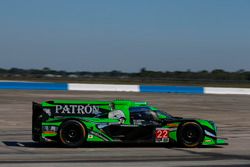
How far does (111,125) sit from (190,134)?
191cm

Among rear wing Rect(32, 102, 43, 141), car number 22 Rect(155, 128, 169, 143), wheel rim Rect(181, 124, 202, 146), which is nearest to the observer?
rear wing Rect(32, 102, 43, 141)

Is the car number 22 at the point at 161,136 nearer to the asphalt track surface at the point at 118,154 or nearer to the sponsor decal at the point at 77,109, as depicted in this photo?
the asphalt track surface at the point at 118,154

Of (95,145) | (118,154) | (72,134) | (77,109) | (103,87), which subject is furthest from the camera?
(103,87)

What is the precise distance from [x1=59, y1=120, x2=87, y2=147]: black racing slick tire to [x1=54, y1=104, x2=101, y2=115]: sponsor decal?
19.5 inches

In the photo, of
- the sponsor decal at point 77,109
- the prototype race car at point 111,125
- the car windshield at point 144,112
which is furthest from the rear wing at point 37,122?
the car windshield at point 144,112

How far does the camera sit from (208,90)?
46250mm

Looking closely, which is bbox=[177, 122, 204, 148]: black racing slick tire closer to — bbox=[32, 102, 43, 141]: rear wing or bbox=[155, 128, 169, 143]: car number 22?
bbox=[155, 128, 169, 143]: car number 22

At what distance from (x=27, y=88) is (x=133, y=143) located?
31909 millimetres

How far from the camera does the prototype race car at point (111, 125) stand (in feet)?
44.0

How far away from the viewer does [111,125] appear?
13.6 meters

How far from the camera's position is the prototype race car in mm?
13406

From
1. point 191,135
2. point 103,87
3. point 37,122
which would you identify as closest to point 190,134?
point 191,135

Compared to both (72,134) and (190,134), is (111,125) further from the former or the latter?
(190,134)

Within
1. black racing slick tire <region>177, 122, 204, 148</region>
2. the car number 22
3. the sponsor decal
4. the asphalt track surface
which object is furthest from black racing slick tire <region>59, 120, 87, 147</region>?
black racing slick tire <region>177, 122, 204, 148</region>
